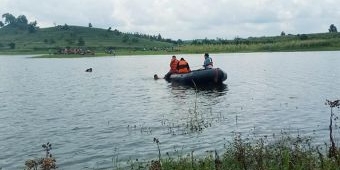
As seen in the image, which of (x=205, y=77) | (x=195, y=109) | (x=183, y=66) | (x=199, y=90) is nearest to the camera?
(x=195, y=109)

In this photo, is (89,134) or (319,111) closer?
(89,134)

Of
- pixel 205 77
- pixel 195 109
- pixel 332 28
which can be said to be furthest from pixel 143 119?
pixel 332 28

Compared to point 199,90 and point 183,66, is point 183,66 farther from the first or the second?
point 199,90

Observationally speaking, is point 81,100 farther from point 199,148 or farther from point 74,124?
point 199,148

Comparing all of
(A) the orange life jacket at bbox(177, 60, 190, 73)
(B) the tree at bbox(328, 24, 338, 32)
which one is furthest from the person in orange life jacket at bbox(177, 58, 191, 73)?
(B) the tree at bbox(328, 24, 338, 32)

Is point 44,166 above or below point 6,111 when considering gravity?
above

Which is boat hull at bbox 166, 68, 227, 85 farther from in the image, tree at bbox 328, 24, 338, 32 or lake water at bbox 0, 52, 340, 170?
tree at bbox 328, 24, 338, 32

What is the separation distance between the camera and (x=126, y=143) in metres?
20.2

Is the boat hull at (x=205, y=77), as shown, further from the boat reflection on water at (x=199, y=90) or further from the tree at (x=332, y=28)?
the tree at (x=332, y=28)

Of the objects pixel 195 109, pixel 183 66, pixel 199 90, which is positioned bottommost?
pixel 199 90

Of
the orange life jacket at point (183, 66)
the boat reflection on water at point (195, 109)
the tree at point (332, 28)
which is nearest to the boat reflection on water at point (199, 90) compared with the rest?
the boat reflection on water at point (195, 109)

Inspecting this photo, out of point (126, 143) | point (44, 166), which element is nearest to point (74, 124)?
point (126, 143)

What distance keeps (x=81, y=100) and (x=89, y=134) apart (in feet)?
50.0

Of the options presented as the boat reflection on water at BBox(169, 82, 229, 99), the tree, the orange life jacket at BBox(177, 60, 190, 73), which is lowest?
the boat reflection on water at BBox(169, 82, 229, 99)
